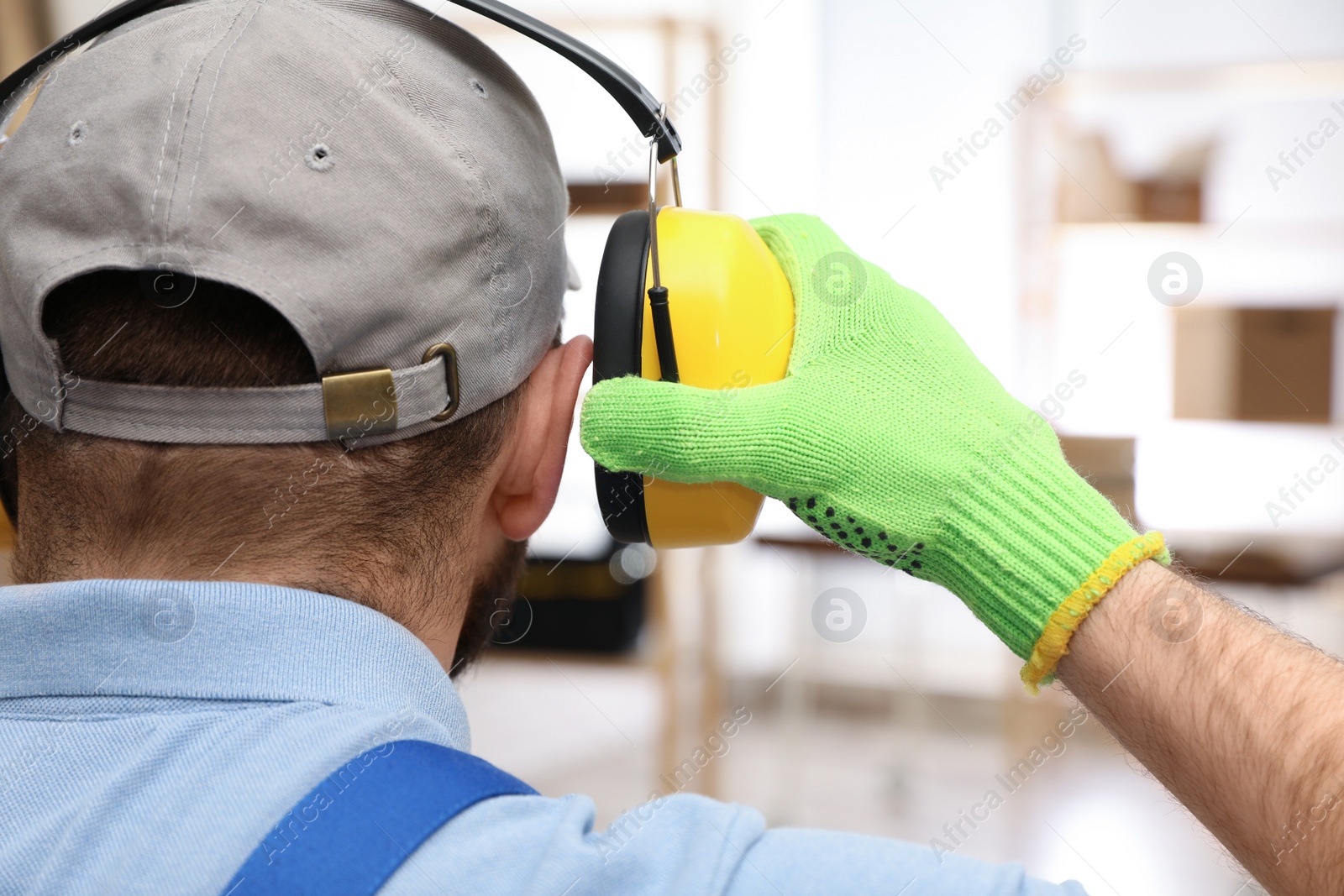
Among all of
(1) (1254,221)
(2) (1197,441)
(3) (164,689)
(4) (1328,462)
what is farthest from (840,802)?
(3) (164,689)

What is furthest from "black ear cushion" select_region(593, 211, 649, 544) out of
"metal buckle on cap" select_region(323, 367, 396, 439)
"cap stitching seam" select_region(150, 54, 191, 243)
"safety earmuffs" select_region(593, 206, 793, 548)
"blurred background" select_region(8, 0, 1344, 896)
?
"blurred background" select_region(8, 0, 1344, 896)

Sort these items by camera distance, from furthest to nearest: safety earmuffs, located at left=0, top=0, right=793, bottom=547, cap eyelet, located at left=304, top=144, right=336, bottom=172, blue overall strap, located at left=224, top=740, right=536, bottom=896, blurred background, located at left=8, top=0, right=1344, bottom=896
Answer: blurred background, located at left=8, top=0, right=1344, bottom=896 < safety earmuffs, located at left=0, top=0, right=793, bottom=547 < cap eyelet, located at left=304, top=144, right=336, bottom=172 < blue overall strap, located at left=224, top=740, right=536, bottom=896

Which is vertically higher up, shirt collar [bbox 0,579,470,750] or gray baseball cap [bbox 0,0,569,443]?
gray baseball cap [bbox 0,0,569,443]

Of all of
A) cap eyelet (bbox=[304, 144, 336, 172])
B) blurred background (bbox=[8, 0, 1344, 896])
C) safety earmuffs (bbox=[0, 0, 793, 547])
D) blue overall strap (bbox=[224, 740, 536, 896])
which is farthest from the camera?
blurred background (bbox=[8, 0, 1344, 896])

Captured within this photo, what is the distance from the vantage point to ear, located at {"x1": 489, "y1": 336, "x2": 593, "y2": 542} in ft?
2.02

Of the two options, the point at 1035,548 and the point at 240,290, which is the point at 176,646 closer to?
the point at 240,290

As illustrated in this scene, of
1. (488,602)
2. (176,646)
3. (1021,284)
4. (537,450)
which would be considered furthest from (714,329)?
(1021,284)

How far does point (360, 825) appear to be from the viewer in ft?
1.30

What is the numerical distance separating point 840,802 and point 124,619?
257 cm

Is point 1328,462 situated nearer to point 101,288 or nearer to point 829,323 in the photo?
point 829,323

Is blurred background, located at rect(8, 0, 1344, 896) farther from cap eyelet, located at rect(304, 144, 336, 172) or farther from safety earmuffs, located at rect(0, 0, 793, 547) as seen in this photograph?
cap eyelet, located at rect(304, 144, 336, 172)

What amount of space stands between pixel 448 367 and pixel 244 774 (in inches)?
9.1

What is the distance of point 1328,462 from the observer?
2.65 metres

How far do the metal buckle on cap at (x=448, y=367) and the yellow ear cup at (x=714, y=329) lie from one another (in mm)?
125
